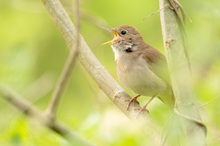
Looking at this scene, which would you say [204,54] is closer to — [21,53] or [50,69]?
[21,53]

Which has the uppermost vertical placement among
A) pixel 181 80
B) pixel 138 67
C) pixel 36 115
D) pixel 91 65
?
pixel 36 115

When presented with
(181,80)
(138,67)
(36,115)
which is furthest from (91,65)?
(138,67)

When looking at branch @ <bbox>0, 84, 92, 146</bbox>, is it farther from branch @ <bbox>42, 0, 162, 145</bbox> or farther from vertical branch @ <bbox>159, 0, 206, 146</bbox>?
branch @ <bbox>42, 0, 162, 145</bbox>

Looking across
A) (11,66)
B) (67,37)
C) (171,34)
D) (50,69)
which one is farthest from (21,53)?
(50,69)

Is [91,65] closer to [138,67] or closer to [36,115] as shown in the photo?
[36,115]

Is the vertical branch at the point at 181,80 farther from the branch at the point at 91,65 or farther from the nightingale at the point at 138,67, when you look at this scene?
the nightingale at the point at 138,67

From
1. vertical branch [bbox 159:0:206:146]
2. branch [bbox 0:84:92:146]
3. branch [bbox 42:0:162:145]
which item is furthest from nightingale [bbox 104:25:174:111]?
branch [bbox 0:84:92:146]

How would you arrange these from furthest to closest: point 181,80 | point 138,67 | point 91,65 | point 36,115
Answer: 1. point 138,67
2. point 91,65
3. point 181,80
4. point 36,115
